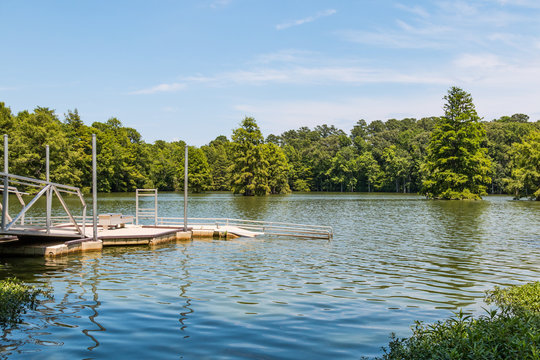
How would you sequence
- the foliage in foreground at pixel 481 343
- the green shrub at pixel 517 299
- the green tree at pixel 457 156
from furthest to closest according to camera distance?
the green tree at pixel 457 156 → the green shrub at pixel 517 299 → the foliage in foreground at pixel 481 343

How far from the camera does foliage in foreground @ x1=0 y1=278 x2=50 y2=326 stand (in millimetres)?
10770


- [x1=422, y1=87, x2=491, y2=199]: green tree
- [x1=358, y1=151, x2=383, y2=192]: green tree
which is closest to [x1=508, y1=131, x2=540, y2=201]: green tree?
[x1=422, y1=87, x2=491, y2=199]: green tree

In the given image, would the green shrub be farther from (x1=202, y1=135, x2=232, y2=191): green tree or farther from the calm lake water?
(x1=202, y1=135, x2=232, y2=191): green tree

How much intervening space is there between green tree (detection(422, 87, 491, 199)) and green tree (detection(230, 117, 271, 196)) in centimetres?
3717

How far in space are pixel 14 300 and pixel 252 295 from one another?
6435 mm

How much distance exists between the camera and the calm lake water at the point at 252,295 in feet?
31.0

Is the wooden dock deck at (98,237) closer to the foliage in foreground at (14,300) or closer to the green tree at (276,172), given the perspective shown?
the foliage in foreground at (14,300)

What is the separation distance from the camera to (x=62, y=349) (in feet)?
29.5

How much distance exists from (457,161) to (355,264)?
75.2 meters

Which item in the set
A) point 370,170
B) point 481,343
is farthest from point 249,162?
point 481,343

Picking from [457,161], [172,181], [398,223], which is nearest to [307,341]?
[398,223]

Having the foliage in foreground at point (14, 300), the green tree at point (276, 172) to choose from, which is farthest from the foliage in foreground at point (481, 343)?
the green tree at point (276, 172)

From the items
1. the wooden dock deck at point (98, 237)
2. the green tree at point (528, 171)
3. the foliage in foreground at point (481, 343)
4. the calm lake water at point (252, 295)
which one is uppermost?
the green tree at point (528, 171)

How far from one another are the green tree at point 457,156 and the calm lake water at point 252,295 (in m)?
60.0
